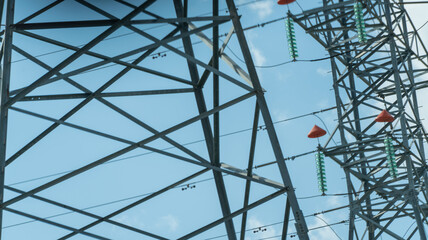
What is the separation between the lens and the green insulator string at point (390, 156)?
71.3 feet

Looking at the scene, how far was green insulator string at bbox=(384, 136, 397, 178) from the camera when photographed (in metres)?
21.7

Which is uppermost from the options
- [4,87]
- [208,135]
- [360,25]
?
[360,25]

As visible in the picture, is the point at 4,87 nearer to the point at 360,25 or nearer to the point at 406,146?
the point at 360,25

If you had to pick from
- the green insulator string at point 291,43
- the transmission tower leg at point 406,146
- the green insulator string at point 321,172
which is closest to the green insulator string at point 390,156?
the transmission tower leg at point 406,146

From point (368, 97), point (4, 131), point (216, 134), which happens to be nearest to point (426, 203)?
point (368, 97)

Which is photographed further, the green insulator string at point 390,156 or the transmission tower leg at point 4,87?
the green insulator string at point 390,156

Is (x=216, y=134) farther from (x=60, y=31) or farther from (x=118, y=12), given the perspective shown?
(x=60, y=31)

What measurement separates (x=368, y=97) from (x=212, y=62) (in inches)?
378

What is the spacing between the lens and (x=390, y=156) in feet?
71.8

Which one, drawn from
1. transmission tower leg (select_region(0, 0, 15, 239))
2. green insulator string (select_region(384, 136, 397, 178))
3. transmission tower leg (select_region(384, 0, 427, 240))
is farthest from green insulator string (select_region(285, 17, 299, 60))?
transmission tower leg (select_region(0, 0, 15, 239))

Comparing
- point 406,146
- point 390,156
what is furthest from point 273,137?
point 406,146

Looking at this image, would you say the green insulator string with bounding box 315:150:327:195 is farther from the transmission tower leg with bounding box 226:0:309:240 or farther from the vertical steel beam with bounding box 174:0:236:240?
the transmission tower leg with bounding box 226:0:309:240

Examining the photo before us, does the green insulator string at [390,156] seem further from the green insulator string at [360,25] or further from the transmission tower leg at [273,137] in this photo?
the transmission tower leg at [273,137]

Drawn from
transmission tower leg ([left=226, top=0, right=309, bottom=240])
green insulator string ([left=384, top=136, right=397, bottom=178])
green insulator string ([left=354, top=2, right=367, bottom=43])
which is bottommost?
transmission tower leg ([left=226, top=0, right=309, bottom=240])
